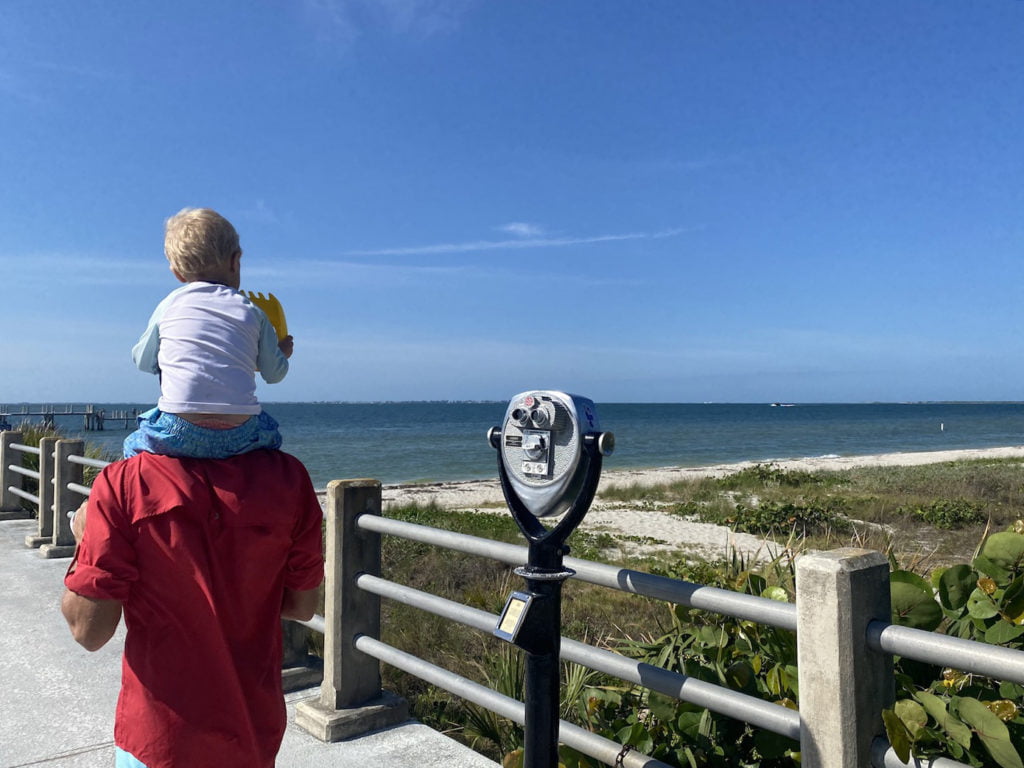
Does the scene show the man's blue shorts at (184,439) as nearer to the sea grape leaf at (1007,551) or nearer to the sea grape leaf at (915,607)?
the sea grape leaf at (915,607)

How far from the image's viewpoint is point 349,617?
3.55m

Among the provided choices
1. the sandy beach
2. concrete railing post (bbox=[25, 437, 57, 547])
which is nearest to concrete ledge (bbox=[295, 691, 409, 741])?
the sandy beach

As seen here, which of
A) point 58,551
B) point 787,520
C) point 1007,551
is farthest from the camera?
point 787,520

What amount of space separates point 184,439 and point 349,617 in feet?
6.05

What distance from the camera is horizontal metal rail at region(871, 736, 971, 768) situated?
1.76 meters

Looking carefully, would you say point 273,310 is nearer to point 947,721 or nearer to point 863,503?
point 947,721

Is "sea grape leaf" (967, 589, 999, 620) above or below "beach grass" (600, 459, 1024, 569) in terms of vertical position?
above

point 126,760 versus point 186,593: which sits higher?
point 186,593

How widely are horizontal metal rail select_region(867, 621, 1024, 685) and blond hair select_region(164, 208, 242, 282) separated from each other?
173 centimetres

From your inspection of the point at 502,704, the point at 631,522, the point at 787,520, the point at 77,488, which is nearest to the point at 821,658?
the point at 502,704

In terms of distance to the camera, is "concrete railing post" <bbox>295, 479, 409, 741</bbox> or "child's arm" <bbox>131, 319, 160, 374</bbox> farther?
"concrete railing post" <bbox>295, 479, 409, 741</bbox>

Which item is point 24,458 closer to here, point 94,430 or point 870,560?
point 870,560

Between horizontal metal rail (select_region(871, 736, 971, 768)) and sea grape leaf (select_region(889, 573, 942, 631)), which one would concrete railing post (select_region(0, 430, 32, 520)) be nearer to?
sea grape leaf (select_region(889, 573, 942, 631))

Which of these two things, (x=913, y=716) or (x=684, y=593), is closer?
(x=913, y=716)
